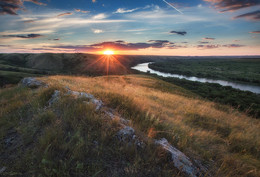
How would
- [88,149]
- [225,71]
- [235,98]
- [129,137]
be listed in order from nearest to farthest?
[88,149]
[129,137]
[235,98]
[225,71]

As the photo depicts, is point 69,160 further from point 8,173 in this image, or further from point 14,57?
point 14,57

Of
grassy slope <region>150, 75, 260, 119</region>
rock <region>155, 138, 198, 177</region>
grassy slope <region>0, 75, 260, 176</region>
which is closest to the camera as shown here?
grassy slope <region>0, 75, 260, 176</region>

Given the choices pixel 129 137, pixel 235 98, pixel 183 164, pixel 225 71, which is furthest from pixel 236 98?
pixel 225 71

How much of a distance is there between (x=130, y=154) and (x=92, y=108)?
1.72 metres

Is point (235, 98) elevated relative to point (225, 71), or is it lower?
lower

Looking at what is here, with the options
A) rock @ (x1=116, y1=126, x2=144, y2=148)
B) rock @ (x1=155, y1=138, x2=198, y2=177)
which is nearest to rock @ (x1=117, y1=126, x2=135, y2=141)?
rock @ (x1=116, y1=126, x2=144, y2=148)

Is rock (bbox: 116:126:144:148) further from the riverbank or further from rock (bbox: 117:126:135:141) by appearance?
the riverbank

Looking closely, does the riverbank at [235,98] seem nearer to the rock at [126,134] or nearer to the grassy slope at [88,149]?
the grassy slope at [88,149]

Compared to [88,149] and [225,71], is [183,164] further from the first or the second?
[225,71]

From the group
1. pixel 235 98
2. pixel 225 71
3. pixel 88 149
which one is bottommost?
pixel 235 98

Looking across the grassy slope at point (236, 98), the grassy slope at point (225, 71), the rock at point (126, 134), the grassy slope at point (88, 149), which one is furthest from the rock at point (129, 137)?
the grassy slope at point (225, 71)

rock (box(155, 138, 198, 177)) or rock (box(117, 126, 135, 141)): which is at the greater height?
rock (box(117, 126, 135, 141))

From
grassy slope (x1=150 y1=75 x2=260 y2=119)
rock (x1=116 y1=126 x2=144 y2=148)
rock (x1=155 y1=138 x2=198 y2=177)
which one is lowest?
grassy slope (x1=150 y1=75 x2=260 y2=119)

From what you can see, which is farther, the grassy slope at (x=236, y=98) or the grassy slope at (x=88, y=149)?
the grassy slope at (x=236, y=98)
